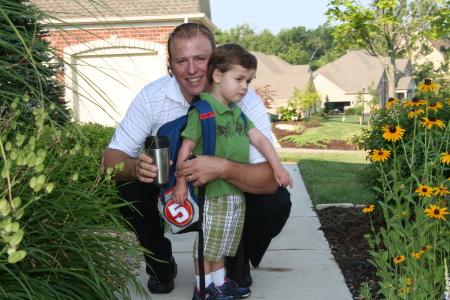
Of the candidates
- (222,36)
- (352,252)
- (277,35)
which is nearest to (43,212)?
(352,252)

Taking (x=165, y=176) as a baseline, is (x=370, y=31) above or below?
above

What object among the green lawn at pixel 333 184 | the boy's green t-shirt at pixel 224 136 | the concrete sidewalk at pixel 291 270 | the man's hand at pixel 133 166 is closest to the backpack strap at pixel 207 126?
the boy's green t-shirt at pixel 224 136

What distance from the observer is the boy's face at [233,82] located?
339 centimetres

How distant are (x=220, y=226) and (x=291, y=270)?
874 millimetres

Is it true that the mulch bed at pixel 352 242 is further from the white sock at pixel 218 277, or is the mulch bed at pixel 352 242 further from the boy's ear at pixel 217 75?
the boy's ear at pixel 217 75

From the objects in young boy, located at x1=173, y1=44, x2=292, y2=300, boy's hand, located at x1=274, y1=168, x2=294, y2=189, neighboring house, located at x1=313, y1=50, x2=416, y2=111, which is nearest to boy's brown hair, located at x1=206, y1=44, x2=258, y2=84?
young boy, located at x1=173, y1=44, x2=292, y2=300

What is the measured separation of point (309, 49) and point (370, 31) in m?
91.8

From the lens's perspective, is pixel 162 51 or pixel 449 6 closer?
pixel 162 51

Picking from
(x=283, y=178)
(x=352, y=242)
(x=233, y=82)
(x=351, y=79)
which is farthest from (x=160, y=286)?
(x=351, y=79)

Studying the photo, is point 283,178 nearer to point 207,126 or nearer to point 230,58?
point 207,126

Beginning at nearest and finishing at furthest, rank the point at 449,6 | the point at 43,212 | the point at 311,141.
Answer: the point at 43,212, the point at 311,141, the point at 449,6

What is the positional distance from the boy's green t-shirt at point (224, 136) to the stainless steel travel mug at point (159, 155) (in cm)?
23

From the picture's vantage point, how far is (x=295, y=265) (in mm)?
3990

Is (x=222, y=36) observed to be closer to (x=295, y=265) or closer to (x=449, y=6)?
(x=449, y=6)
